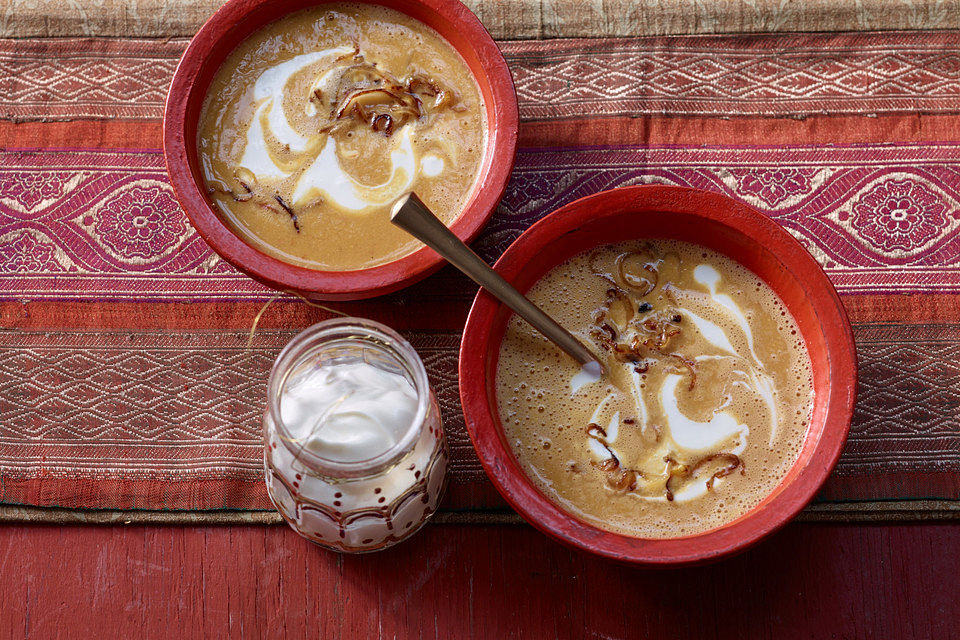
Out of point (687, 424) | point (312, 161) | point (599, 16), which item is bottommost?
point (687, 424)

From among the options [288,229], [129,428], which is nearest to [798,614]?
[288,229]

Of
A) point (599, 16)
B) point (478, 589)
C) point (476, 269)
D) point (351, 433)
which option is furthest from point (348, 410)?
point (599, 16)

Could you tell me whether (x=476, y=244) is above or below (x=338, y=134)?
below

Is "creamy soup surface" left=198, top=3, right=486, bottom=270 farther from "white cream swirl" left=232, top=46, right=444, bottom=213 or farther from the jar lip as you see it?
the jar lip

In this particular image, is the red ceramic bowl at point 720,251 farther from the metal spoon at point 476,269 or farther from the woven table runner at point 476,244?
the woven table runner at point 476,244

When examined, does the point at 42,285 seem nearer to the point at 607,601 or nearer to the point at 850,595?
the point at 607,601

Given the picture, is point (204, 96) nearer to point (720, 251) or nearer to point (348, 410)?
point (348, 410)
